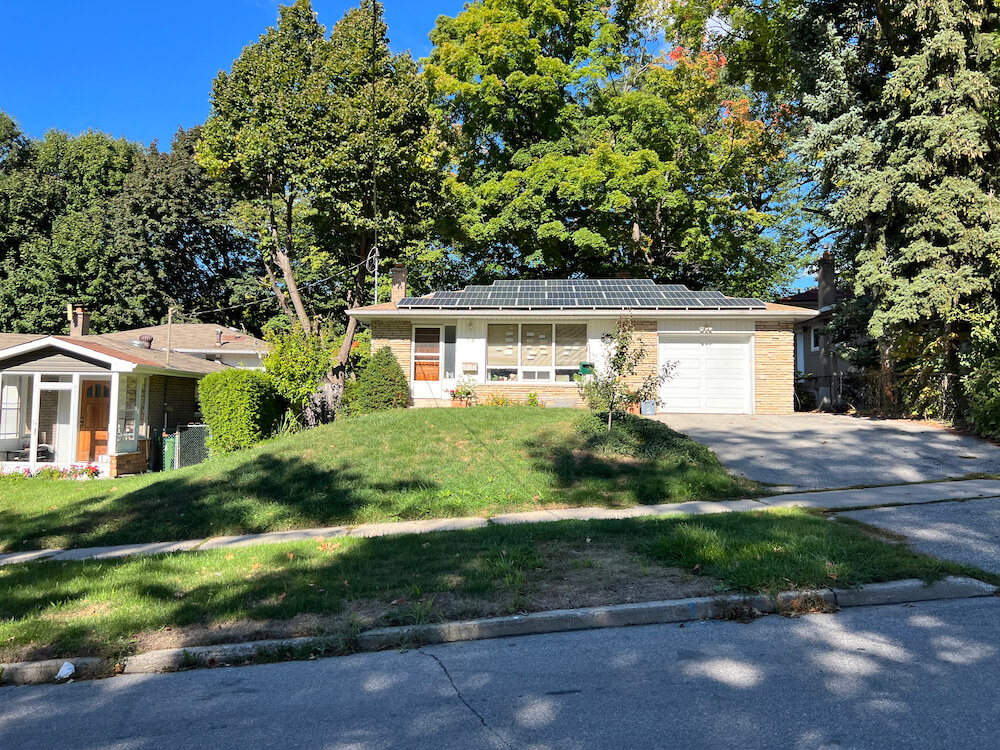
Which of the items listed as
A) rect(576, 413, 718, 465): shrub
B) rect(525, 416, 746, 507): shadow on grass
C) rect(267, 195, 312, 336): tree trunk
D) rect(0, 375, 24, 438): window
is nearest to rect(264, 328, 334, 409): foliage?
rect(267, 195, 312, 336): tree trunk

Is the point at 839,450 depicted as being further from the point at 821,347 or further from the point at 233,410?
the point at 821,347

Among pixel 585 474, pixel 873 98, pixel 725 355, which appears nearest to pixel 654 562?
pixel 585 474

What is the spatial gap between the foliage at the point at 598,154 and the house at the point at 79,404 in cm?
1288

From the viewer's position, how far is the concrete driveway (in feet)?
34.3

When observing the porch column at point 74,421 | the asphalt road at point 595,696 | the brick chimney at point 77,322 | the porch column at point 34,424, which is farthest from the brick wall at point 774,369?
the brick chimney at point 77,322

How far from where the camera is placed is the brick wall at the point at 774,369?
18500 mm

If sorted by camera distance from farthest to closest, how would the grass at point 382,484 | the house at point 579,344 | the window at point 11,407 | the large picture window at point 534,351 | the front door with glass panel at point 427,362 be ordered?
1. the front door with glass panel at point 427,362
2. the large picture window at point 534,351
3. the house at point 579,344
4. the window at point 11,407
5. the grass at point 382,484

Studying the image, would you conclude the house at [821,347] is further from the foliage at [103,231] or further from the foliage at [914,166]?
the foliage at [103,231]

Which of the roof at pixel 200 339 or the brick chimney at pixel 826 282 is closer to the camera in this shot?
the brick chimney at pixel 826 282

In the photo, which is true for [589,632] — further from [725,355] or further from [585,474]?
[725,355]

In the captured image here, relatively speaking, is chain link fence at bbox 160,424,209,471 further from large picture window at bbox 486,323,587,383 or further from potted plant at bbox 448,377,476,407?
large picture window at bbox 486,323,587,383

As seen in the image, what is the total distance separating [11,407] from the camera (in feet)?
60.6

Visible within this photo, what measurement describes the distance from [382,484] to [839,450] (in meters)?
8.62

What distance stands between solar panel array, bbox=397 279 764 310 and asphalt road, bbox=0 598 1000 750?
14511mm
